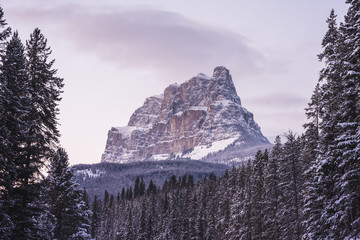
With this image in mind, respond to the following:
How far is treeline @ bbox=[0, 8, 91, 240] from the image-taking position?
20.1m

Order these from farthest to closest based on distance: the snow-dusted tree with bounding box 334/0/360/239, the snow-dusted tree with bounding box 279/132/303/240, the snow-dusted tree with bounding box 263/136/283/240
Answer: the snow-dusted tree with bounding box 263/136/283/240
the snow-dusted tree with bounding box 279/132/303/240
the snow-dusted tree with bounding box 334/0/360/239

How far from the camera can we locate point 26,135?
75.6 feet

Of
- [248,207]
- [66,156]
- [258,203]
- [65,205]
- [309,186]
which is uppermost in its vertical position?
[66,156]

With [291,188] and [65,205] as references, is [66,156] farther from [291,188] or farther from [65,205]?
[291,188]

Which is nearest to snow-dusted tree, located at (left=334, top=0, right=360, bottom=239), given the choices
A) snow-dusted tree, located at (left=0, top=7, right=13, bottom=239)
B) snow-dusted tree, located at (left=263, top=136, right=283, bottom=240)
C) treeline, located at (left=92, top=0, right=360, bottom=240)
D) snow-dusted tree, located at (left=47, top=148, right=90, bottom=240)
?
treeline, located at (left=92, top=0, right=360, bottom=240)

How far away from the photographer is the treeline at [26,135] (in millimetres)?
20125

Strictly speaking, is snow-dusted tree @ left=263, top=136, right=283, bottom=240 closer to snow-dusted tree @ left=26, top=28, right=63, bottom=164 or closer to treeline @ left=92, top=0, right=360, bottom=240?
treeline @ left=92, top=0, right=360, bottom=240

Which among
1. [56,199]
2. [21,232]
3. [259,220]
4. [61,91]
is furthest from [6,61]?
[259,220]

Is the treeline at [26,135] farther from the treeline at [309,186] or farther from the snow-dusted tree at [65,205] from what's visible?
the treeline at [309,186]

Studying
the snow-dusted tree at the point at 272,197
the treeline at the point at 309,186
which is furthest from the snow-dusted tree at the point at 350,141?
the snow-dusted tree at the point at 272,197

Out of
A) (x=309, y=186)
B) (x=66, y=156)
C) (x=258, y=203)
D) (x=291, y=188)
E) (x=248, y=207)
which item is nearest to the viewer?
(x=309, y=186)

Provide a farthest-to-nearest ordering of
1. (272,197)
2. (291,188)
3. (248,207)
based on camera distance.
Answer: (248,207), (272,197), (291,188)

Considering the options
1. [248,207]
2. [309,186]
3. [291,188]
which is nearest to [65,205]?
[309,186]

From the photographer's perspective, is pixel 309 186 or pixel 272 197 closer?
pixel 309 186
